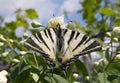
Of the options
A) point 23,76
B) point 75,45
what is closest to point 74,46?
point 75,45

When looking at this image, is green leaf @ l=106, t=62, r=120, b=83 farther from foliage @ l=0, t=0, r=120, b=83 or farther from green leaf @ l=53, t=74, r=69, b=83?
green leaf @ l=53, t=74, r=69, b=83

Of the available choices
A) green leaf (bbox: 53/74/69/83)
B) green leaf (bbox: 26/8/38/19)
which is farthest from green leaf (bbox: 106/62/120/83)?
green leaf (bbox: 26/8/38/19)

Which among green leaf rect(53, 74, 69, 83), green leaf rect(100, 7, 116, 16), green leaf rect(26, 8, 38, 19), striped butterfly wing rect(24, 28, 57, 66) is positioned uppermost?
green leaf rect(26, 8, 38, 19)

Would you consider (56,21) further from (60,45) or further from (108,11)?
(108,11)

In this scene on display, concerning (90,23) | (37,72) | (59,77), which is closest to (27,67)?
(37,72)

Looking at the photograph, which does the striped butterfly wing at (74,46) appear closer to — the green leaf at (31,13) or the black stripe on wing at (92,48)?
the black stripe on wing at (92,48)

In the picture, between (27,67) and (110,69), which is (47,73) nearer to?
(27,67)

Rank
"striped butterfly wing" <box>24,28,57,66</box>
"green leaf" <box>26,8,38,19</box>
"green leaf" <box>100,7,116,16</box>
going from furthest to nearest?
"green leaf" <box>26,8,38,19</box>
"green leaf" <box>100,7,116,16</box>
"striped butterfly wing" <box>24,28,57,66</box>
